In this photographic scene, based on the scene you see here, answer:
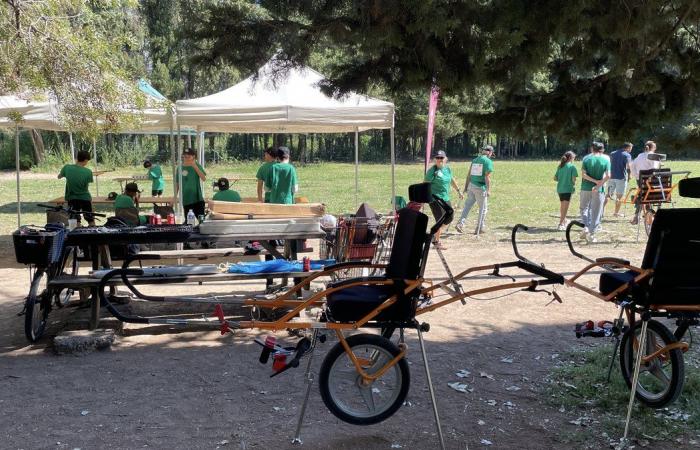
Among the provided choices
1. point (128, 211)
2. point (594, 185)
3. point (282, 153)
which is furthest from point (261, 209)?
point (594, 185)

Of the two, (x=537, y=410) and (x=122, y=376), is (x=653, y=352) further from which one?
(x=122, y=376)

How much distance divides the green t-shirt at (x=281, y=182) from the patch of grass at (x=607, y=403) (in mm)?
5734

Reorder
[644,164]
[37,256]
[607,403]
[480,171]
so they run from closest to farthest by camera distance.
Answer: [607,403]
[37,256]
[480,171]
[644,164]

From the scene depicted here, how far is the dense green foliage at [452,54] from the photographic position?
4230 millimetres

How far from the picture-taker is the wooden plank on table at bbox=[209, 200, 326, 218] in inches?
318

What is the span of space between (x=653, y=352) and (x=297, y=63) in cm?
306

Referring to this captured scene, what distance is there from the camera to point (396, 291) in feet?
12.1

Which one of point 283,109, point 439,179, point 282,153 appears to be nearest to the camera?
point 282,153

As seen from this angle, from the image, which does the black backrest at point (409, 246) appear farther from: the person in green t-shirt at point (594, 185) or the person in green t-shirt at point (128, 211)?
the person in green t-shirt at point (594, 185)

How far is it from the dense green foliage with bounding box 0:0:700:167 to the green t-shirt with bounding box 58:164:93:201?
3.20 metres

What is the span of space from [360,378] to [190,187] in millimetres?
7406

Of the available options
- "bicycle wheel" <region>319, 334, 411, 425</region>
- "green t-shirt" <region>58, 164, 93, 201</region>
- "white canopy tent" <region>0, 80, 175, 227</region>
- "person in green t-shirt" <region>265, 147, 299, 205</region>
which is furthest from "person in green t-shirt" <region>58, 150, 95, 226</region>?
"bicycle wheel" <region>319, 334, 411, 425</region>

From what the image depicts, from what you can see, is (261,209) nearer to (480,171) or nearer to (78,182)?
(78,182)

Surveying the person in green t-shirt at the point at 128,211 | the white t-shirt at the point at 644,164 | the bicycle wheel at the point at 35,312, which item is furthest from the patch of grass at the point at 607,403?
the white t-shirt at the point at 644,164
